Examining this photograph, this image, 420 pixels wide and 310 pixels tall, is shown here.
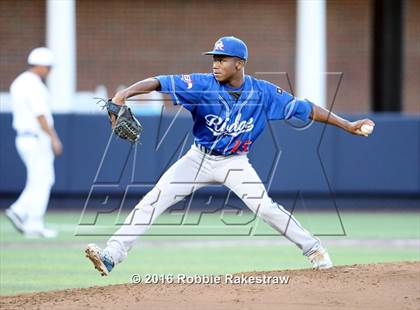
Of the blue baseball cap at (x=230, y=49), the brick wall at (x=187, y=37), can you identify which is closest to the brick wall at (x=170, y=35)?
the brick wall at (x=187, y=37)

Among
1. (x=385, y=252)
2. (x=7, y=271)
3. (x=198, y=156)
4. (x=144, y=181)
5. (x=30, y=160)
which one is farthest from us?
(x=144, y=181)

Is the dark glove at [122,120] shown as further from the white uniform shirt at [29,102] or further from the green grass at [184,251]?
Result: the white uniform shirt at [29,102]

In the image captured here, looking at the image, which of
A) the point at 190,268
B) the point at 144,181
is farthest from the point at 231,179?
the point at 144,181

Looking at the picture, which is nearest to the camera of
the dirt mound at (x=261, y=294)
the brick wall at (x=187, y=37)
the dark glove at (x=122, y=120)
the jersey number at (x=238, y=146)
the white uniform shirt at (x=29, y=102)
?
the dirt mound at (x=261, y=294)

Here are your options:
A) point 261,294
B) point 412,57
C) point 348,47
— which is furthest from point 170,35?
point 261,294

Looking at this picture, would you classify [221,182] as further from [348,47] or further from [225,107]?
[348,47]

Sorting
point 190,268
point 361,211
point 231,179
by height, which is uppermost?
point 231,179

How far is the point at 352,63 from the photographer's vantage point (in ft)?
65.2

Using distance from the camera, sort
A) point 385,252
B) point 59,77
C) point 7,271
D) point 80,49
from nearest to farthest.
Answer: point 7,271, point 385,252, point 59,77, point 80,49

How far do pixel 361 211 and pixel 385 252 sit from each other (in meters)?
4.63

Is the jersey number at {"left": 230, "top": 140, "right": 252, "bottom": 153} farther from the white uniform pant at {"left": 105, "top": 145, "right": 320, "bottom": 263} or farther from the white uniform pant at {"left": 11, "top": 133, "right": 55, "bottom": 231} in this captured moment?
the white uniform pant at {"left": 11, "top": 133, "right": 55, "bottom": 231}

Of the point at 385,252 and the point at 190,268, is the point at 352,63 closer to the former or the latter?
the point at 385,252

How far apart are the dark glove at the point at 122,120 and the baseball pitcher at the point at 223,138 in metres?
0.12

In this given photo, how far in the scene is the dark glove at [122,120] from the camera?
6.93m
